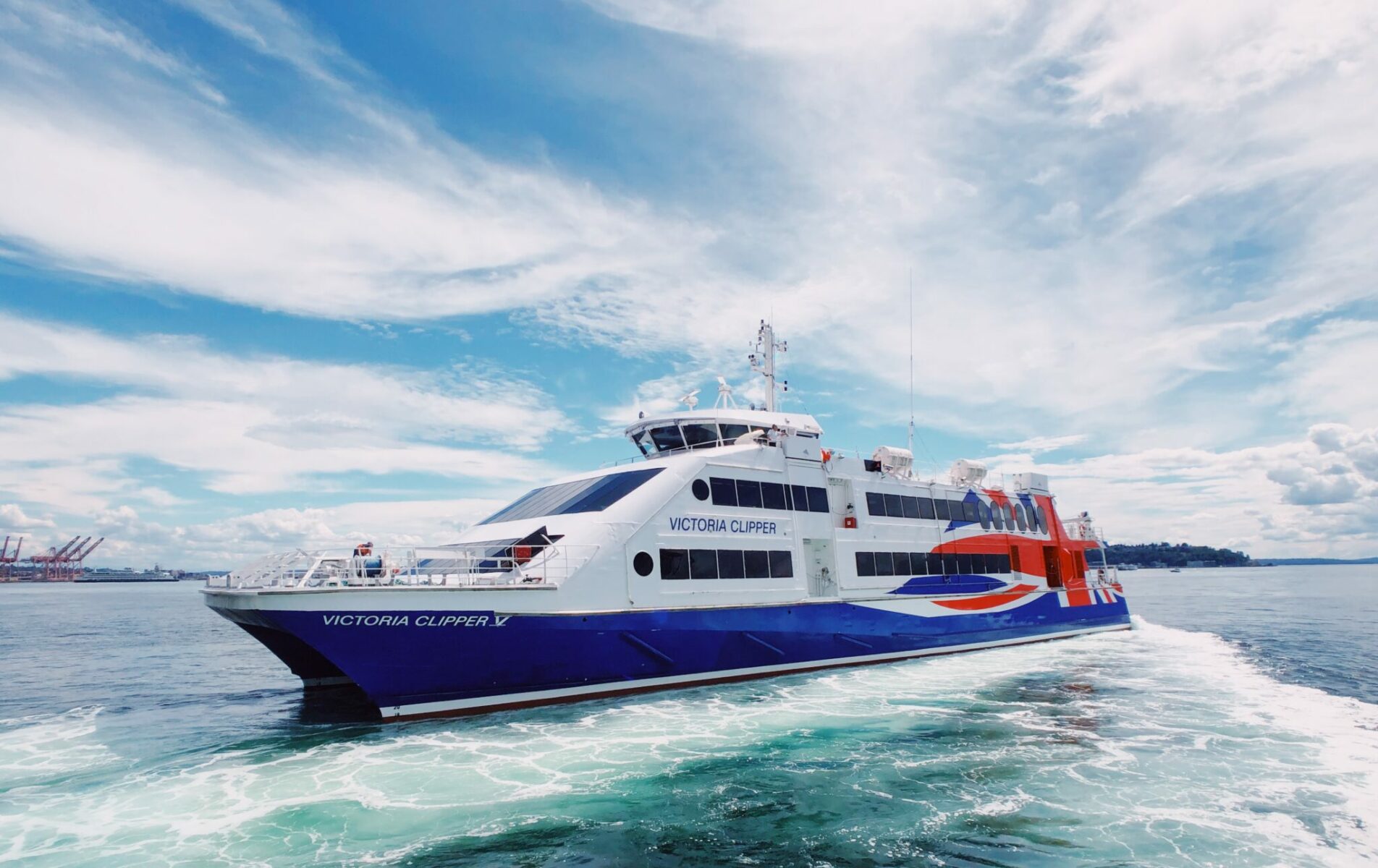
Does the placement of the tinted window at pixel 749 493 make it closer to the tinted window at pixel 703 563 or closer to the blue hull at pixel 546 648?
the tinted window at pixel 703 563

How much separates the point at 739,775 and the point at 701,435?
9728 mm

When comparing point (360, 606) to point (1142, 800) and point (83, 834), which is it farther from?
point (1142, 800)

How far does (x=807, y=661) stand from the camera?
17297 millimetres

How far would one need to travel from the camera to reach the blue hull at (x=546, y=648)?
1223 centimetres

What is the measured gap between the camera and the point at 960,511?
22.6 meters

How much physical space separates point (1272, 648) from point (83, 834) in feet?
99.9

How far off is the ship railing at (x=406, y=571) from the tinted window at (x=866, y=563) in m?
7.81

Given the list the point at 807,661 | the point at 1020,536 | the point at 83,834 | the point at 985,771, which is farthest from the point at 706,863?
the point at 1020,536

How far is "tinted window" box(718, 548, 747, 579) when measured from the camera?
1628cm

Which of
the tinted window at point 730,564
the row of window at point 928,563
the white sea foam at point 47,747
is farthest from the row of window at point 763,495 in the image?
the white sea foam at point 47,747

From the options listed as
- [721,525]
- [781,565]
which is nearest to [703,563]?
[721,525]

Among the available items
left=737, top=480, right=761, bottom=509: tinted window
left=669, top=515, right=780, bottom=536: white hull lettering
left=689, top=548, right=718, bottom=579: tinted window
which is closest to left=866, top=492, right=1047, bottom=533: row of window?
left=669, top=515, right=780, bottom=536: white hull lettering

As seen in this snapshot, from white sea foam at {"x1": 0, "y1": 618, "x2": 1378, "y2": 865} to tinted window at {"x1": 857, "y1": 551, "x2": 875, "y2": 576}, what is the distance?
400 cm

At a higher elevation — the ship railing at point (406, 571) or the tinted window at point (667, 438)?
the tinted window at point (667, 438)
